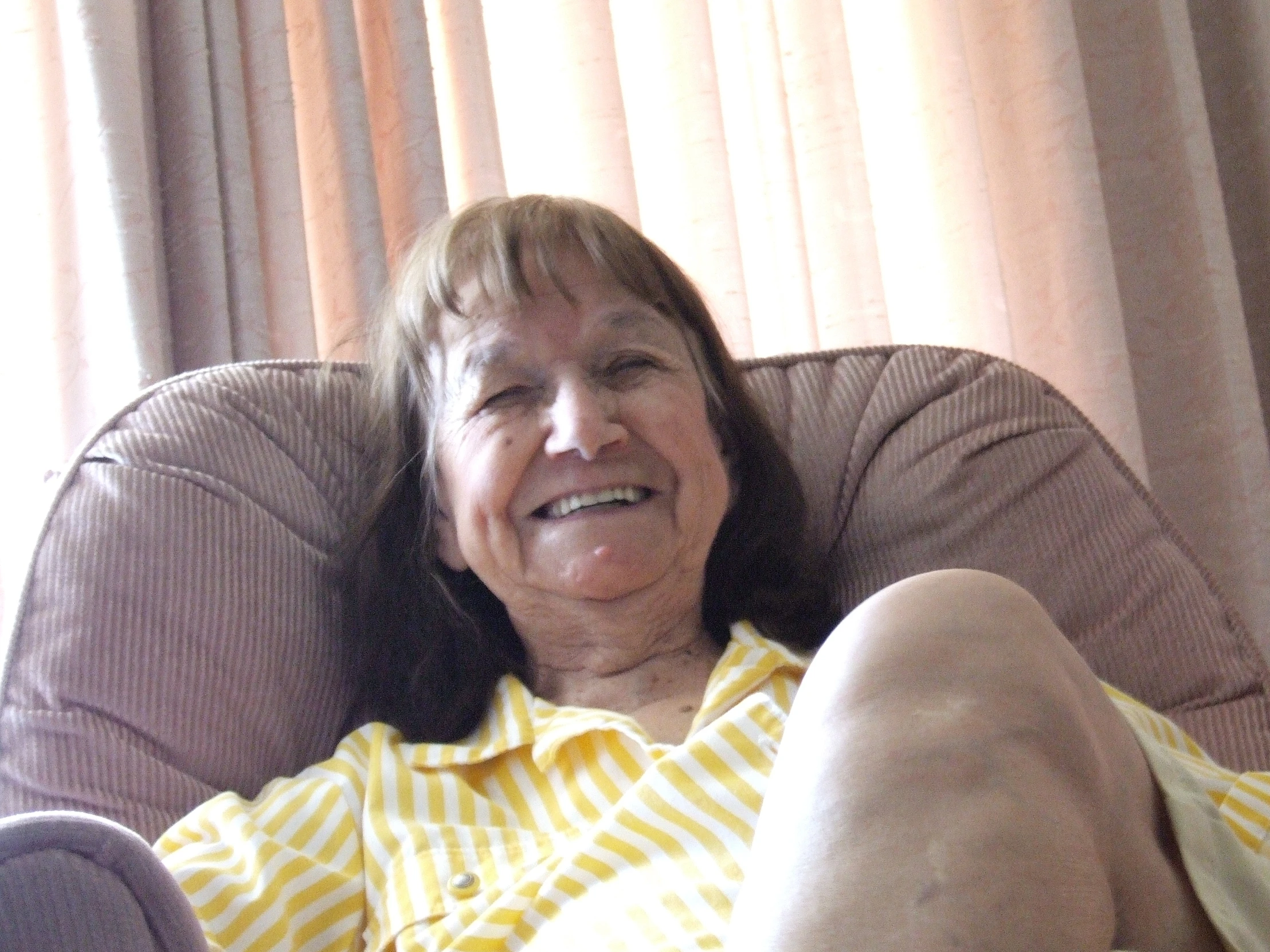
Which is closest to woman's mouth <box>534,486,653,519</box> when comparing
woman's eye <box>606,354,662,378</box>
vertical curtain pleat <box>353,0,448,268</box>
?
woman's eye <box>606,354,662,378</box>

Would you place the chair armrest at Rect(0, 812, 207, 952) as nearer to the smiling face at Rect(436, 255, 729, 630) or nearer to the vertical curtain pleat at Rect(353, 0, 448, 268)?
the smiling face at Rect(436, 255, 729, 630)

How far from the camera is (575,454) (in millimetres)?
1227

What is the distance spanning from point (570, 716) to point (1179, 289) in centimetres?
153

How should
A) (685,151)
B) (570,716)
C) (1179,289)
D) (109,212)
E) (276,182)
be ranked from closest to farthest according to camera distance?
(570,716), (109,212), (276,182), (685,151), (1179,289)

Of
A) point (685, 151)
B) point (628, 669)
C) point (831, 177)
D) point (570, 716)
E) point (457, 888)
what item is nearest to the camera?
point (457, 888)

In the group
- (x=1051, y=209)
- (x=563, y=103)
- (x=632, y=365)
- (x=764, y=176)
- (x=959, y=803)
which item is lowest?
(x=959, y=803)

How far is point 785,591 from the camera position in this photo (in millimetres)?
1350

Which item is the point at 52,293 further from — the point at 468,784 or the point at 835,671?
the point at 835,671

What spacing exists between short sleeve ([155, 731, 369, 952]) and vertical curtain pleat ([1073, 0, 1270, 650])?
1.55 metres

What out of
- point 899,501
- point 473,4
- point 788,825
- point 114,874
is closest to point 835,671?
point 788,825

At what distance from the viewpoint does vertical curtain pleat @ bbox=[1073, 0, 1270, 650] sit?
2236 millimetres

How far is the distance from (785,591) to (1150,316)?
1.24 meters

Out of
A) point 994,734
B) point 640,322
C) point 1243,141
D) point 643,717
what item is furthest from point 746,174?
point 994,734

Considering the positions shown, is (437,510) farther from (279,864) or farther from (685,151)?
(685,151)
